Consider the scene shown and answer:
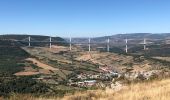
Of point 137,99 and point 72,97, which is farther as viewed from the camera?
point 72,97

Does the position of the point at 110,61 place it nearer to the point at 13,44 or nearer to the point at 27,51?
the point at 27,51

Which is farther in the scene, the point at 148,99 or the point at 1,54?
the point at 1,54

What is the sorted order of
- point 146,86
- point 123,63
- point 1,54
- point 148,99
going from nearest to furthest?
point 148,99 < point 146,86 < point 123,63 < point 1,54

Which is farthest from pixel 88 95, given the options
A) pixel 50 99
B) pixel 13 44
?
pixel 13 44

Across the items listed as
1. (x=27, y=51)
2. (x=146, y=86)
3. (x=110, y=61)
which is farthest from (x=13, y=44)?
(x=146, y=86)

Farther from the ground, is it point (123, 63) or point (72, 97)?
point (72, 97)

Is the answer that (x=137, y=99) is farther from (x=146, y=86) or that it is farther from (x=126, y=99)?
(x=146, y=86)

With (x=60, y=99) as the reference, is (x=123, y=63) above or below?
below

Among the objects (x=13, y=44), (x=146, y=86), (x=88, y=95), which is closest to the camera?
(x=88, y=95)

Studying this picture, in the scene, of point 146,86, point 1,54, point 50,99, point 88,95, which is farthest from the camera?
point 1,54
